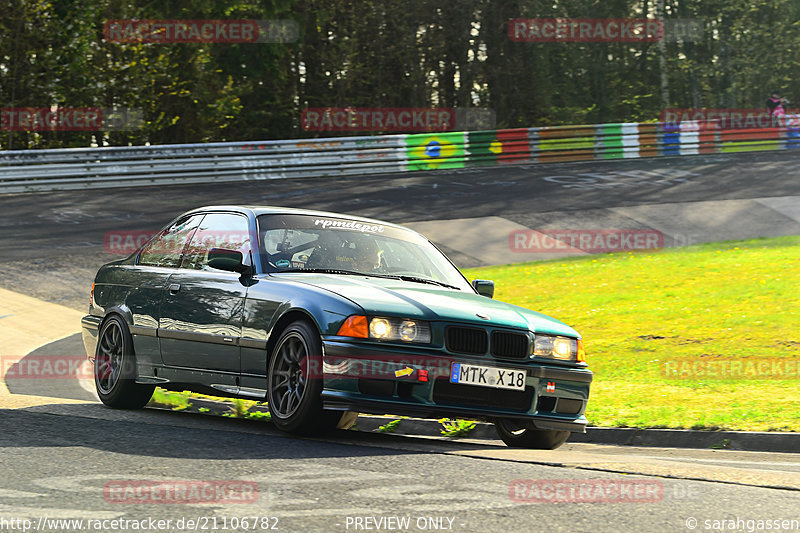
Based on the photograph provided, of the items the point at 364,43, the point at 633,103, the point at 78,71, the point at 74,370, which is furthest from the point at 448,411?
the point at 633,103

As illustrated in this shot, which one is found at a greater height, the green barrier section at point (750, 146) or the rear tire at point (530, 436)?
the green barrier section at point (750, 146)

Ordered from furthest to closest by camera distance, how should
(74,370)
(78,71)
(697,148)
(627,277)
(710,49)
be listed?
(710,49) < (697,148) < (78,71) < (627,277) < (74,370)

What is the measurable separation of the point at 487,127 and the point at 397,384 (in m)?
36.9

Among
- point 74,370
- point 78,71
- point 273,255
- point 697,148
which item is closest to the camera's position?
point 273,255

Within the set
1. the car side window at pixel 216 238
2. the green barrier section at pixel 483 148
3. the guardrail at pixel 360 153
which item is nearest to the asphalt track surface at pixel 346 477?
the car side window at pixel 216 238

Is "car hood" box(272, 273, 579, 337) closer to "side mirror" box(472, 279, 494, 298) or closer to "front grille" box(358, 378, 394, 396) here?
"front grille" box(358, 378, 394, 396)

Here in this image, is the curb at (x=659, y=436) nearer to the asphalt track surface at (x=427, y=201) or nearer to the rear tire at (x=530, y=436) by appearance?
the rear tire at (x=530, y=436)

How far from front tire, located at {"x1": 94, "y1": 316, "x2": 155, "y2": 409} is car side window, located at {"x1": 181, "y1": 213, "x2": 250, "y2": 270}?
866 millimetres

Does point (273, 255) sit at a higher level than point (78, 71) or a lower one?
lower

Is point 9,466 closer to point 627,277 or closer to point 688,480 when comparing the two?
point 688,480

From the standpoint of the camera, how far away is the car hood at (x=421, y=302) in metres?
6.74

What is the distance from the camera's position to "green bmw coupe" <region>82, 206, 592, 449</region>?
21.8 ft

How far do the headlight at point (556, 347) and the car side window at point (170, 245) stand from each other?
303cm

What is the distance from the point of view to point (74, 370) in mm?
11773
